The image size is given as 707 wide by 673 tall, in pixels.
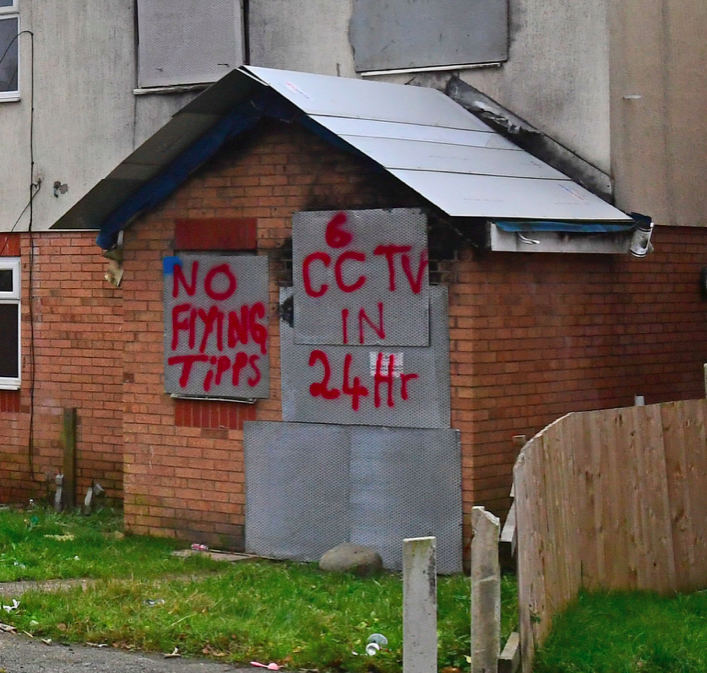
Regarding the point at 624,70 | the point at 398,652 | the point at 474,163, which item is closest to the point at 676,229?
the point at 624,70

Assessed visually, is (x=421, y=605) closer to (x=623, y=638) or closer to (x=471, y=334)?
(x=623, y=638)

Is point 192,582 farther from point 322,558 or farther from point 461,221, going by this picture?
point 461,221

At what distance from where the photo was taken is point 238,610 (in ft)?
27.1

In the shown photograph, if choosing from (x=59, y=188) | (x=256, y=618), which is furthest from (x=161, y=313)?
(x=256, y=618)

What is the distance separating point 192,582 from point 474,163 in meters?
3.68

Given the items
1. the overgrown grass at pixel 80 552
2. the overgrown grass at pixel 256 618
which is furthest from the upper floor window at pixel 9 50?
the overgrown grass at pixel 256 618

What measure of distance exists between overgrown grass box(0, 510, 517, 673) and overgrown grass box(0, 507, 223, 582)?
0.7 inches

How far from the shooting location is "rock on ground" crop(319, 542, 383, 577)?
9698mm

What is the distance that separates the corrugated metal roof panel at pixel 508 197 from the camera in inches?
376

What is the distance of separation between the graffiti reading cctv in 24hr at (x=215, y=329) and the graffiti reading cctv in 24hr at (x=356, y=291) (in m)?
0.59

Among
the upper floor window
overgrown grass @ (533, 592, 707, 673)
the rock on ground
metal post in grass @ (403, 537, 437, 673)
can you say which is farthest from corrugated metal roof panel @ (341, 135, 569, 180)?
the upper floor window

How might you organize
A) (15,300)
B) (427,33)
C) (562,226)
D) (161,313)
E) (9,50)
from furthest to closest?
(9,50), (15,300), (427,33), (161,313), (562,226)

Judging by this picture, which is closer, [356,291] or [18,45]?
[356,291]

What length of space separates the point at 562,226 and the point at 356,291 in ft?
5.04
